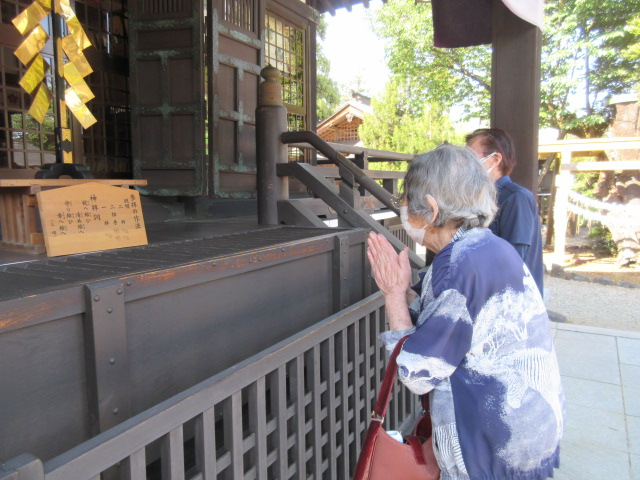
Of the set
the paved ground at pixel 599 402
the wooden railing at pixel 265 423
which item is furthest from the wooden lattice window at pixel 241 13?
the paved ground at pixel 599 402

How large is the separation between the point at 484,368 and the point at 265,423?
31.5 inches

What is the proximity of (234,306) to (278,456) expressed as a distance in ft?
2.06

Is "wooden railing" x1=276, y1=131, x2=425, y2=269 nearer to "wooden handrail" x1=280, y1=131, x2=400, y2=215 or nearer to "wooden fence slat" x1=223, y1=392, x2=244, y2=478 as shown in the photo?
"wooden handrail" x1=280, y1=131, x2=400, y2=215

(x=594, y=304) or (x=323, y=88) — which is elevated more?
(x=323, y=88)

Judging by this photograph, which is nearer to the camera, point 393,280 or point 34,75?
point 393,280

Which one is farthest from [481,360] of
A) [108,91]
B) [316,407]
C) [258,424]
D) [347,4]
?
[347,4]

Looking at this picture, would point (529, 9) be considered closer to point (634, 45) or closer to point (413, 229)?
point (413, 229)

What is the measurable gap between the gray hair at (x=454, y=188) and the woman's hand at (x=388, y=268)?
0.60ft

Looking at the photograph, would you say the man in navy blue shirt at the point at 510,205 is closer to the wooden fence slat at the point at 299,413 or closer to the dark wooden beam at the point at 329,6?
the wooden fence slat at the point at 299,413

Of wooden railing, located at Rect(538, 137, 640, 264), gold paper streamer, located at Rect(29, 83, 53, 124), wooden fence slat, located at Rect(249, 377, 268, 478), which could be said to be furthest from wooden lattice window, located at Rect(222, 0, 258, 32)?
wooden railing, located at Rect(538, 137, 640, 264)

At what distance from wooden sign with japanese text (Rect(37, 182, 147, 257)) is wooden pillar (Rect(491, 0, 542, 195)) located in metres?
2.46

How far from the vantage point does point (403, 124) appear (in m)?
15.5

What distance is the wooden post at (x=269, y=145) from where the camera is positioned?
3369mm

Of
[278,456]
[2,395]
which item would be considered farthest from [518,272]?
[2,395]
